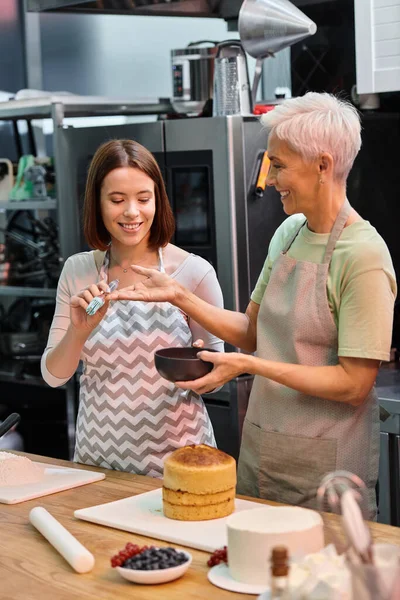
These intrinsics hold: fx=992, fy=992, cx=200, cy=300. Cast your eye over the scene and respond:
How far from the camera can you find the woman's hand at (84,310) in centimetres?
205

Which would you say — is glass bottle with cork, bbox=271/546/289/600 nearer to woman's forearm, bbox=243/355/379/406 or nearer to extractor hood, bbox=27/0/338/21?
woman's forearm, bbox=243/355/379/406

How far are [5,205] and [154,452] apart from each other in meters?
2.00

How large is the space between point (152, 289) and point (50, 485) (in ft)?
1.50

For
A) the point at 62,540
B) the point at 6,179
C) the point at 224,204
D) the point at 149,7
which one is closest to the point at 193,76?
the point at 149,7

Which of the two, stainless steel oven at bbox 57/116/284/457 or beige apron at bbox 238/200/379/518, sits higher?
stainless steel oven at bbox 57/116/284/457

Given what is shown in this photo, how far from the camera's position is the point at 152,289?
6.91ft

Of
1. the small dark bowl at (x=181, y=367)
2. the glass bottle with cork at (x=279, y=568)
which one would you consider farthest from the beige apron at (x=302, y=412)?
the glass bottle with cork at (x=279, y=568)

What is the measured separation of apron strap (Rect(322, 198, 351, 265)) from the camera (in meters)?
1.94

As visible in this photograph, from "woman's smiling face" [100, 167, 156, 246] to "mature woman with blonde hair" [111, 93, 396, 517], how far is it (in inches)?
4.7

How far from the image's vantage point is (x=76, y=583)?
57.9 inches

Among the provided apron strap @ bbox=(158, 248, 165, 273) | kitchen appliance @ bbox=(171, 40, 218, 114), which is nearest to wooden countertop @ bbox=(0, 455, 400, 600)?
apron strap @ bbox=(158, 248, 165, 273)

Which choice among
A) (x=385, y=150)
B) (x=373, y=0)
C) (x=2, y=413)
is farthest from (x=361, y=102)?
(x=2, y=413)

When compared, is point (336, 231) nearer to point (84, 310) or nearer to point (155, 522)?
point (84, 310)

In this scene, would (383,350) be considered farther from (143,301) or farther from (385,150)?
(385,150)
